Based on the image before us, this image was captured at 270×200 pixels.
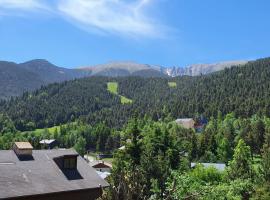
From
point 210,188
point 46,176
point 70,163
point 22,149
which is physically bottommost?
point 46,176

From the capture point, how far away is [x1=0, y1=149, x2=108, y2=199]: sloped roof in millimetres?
35250

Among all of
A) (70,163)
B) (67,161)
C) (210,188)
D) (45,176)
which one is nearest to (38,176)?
(45,176)

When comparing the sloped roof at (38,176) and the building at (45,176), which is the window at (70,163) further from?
the sloped roof at (38,176)

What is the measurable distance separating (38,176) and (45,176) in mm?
789

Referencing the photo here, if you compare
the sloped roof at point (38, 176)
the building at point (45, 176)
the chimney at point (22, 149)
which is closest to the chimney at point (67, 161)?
the building at point (45, 176)

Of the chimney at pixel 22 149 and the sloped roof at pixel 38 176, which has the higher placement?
the chimney at pixel 22 149

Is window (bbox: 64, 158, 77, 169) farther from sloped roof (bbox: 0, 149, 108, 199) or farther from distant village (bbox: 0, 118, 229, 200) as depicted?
sloped roof (bbox: 0, 149, 108, 199)

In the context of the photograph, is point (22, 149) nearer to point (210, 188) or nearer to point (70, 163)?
point (70, 163)

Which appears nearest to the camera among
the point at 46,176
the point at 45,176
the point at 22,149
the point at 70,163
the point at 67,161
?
the point at 45,176

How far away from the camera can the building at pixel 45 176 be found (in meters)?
35.4

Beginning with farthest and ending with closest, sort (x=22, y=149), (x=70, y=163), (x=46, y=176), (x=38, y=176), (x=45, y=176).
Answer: (x=70, y=163), (x=22, y=149), (x=46, y=176), (x=45, y=176), (x=38, y=176)

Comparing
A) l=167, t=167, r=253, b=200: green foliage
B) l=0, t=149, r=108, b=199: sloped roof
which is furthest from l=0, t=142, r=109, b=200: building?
l=167, t=167, r=253, b=200: green foliage

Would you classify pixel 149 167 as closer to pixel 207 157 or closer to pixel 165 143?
pixel 165 143

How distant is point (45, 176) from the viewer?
3922cm
